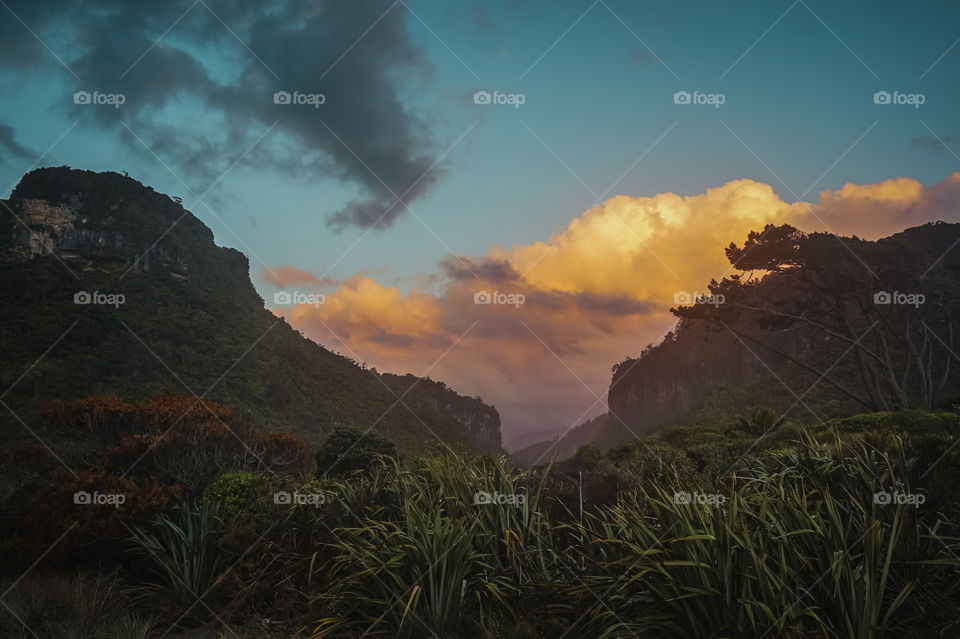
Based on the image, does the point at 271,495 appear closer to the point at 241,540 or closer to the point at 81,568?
the point at 241,540

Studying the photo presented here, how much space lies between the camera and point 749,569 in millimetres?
3916

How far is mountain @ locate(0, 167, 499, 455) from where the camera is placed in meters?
40.2

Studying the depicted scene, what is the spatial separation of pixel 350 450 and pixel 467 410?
348 feet

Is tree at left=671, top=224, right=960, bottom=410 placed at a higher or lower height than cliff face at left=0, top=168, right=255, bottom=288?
lower

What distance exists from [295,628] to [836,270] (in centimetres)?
2719

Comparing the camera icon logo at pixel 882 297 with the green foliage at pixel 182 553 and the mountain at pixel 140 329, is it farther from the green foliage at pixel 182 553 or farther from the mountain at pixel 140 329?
the mountain at pixel 140 329

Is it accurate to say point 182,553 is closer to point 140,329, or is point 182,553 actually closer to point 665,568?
point 665,568

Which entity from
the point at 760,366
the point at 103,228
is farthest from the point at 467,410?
the point at 103,228

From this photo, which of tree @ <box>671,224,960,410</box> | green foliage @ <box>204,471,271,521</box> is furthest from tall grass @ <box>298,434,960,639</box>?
tree @ <box>671,224,960,410</box>

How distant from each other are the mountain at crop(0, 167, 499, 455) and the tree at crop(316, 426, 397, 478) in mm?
15201

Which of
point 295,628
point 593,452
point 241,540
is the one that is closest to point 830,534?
point 295,628

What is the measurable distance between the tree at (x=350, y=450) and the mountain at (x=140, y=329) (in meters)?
15.2

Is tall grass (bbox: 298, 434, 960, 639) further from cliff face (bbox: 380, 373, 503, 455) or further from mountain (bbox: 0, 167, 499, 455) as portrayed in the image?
cliff face (bbox: 380, 373, 503, 455)

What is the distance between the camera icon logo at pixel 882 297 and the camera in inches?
972
